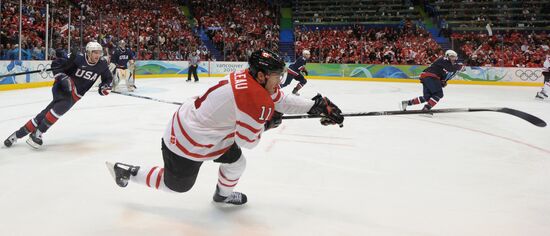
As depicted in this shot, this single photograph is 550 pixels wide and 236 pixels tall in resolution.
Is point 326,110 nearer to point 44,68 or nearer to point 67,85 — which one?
point 67,85

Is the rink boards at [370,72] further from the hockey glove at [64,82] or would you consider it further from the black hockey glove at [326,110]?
the black hockey glove at [326,110]

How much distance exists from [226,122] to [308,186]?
1.24 m

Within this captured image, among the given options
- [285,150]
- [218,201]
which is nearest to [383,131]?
[285,150]

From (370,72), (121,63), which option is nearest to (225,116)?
(121,63)

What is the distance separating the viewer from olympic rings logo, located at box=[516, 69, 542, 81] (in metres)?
15.1

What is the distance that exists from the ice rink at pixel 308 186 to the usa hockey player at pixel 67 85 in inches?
7.3

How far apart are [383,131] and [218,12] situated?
20291 millimetres

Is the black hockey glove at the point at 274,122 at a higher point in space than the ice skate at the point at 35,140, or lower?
higher

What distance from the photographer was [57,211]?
8.29ft

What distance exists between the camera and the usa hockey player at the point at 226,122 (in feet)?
6.58

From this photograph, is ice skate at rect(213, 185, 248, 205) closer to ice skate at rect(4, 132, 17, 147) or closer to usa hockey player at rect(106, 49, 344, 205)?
usa hockey player at rect(106, 49, 344, 205)

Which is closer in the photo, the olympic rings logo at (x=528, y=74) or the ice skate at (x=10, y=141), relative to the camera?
the ice skate at (x=10, y=141)

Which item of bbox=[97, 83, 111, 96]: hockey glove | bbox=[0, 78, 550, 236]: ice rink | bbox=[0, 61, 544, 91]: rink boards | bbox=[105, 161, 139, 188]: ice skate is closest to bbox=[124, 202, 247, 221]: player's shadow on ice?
bbox=[0, 78, 550, 236]: ice rink

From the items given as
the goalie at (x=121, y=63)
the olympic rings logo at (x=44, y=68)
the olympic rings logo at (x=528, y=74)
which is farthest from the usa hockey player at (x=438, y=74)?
the olympic rings logo at (x=528, y=74)
